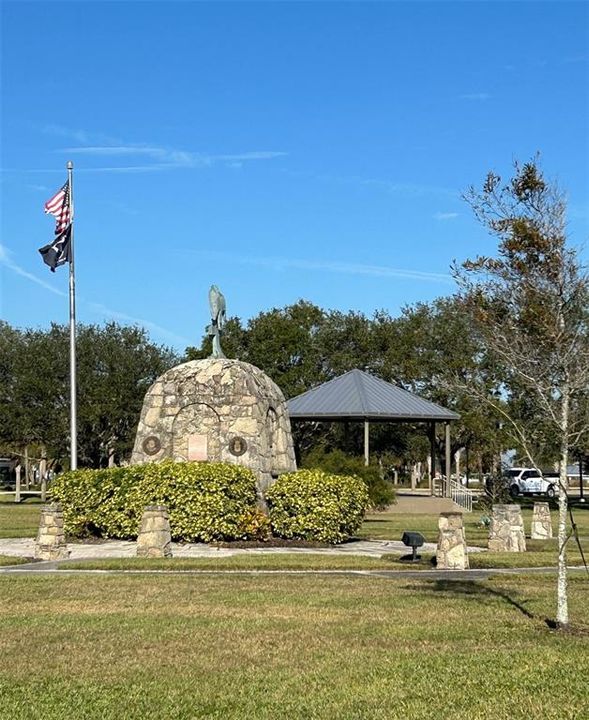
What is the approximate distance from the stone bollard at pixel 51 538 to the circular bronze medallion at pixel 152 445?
4319mm

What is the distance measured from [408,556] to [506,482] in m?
16.8

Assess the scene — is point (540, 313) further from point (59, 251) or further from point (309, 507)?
point (59, 251)

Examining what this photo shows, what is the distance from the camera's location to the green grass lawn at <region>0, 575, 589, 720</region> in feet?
23.1

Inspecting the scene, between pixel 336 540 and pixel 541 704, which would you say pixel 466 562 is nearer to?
pixel 336 540

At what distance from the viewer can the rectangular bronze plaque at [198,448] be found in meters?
22.2

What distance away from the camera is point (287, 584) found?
13.5m

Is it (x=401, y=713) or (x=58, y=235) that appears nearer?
(x=401, y=713)

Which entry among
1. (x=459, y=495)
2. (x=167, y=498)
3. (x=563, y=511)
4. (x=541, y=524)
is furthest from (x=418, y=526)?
(x=563, y=511)

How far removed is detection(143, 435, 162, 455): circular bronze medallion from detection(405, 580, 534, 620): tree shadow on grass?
32.3 feet

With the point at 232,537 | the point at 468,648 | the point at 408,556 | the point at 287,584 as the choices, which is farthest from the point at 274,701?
the point at 232,537

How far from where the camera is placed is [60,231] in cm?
2633

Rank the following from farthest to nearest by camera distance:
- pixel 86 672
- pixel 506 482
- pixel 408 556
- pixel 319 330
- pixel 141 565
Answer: pixel 319 330 → pixel 506 482 → pixel 408 556 → pixel 141 565 → pixel 86 672

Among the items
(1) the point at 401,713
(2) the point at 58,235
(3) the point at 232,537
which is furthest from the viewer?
(2) the point at 58,235

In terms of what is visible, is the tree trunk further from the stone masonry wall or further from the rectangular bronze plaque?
the rectangular bronze plaque
